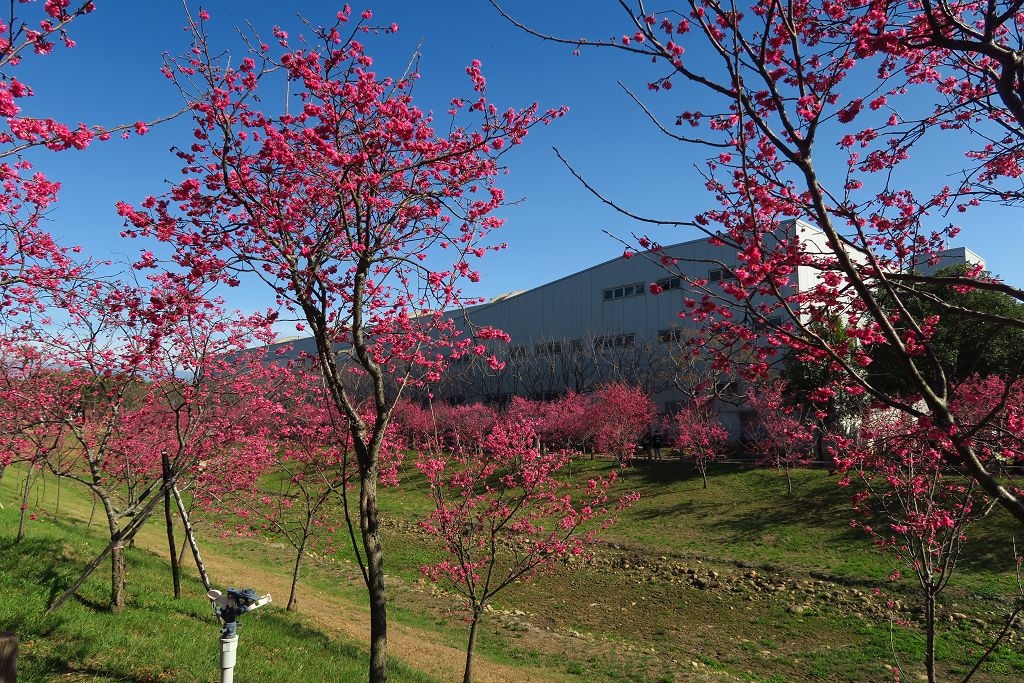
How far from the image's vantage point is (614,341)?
40500 millimetres

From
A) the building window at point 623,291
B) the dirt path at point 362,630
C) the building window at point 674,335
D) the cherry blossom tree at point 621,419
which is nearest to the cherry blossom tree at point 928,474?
the dirt path at point 362,630

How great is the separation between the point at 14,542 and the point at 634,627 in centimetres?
1253

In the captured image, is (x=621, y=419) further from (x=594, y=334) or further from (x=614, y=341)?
(x=594, y=334)

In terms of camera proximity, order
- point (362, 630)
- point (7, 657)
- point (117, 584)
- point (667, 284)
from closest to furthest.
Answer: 1. point (7, 657)
2. point (117, 584)
3. point (362, 630)
4. point (667, 284)

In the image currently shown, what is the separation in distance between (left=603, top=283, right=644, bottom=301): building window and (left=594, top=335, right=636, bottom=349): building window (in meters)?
2.99

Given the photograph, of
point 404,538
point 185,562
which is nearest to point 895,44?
point 185,562

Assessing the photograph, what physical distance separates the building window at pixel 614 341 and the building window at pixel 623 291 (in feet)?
9.81

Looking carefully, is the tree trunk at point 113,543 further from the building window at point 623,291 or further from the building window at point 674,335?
the building window at point 623,291

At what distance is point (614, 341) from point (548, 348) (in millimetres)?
6200

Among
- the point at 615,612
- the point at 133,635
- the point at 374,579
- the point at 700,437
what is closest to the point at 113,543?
the point at 133,635

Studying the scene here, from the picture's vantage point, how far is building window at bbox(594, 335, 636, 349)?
131 feet

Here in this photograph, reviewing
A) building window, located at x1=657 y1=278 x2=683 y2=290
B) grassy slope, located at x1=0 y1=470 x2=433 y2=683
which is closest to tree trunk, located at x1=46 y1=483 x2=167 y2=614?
grassy slope, located at x1=0 y1=470 x2=433 y2=683

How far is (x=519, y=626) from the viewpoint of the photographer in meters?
13.8

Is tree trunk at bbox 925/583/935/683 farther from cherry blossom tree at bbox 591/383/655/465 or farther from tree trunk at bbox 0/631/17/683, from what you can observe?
cherry blossom tree at bbox 591/383/655/465
